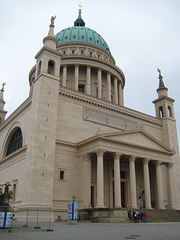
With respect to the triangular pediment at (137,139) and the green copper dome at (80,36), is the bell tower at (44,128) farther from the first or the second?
the green copper dome at (80,36)

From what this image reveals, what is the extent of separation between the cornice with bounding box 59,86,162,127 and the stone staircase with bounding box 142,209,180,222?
15.1m

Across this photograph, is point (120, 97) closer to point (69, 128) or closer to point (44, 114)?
point (69, 128)

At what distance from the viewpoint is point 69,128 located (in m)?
32.2

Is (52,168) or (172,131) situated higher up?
(172,131)

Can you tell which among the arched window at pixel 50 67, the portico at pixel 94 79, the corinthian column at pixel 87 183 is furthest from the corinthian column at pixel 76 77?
the corinthian column at pixel 87 183

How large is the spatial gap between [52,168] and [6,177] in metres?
10.5

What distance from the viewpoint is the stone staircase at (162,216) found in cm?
2776

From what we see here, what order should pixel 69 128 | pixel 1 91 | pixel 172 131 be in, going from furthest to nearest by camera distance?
pixel 1 91 → pixel 172 131 → pixel 69 128

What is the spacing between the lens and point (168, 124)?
43.8 m

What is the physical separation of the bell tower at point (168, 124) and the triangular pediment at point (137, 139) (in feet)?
24.7

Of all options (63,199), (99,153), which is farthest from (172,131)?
(63,199)

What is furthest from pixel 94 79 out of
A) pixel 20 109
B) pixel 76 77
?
pixel 20 109

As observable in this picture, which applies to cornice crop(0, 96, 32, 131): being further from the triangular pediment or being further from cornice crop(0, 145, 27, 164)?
the triangular pediment

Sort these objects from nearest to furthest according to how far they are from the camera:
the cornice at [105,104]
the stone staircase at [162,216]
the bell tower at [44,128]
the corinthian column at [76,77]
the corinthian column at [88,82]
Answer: the bell tower at [44,128]
the stone staircase at [162,216]
the cornice at [105,104]
the corinthian column at [76,77]
the corinthian column at [88,82]
